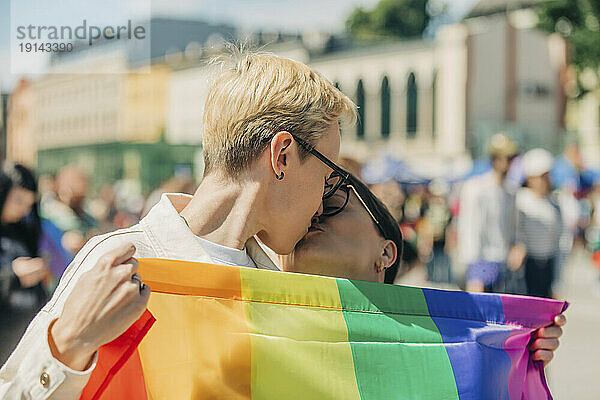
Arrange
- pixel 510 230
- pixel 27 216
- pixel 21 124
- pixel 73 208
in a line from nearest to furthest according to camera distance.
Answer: pixel 27 216 < pixel 510 230 < pixel 73 208 < pixel 21 124

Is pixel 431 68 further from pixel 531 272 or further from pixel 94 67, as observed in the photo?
pixel 531 272

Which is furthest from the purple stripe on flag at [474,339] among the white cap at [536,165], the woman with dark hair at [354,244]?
the white cap at [536,165]

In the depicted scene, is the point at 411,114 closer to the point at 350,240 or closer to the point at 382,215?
the point at 382,215

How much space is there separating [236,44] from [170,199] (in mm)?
441

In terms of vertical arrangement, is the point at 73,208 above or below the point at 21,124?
below

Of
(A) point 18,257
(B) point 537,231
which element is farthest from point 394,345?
(B) point 537,231

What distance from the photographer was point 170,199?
6.37 feet

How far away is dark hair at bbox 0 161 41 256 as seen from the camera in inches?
210

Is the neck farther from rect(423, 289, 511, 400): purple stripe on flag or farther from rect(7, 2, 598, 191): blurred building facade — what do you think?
rect(7, 2, 598, 191): blurred building facade

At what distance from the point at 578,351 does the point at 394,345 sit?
22.1 feet

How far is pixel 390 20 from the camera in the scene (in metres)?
60.6

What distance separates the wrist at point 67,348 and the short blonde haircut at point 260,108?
1.93ft

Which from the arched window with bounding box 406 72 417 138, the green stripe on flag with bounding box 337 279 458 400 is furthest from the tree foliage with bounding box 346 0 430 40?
the green stripe on flag with bounding box 337 279 458 400

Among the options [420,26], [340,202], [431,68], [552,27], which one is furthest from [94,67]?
[420,26]
